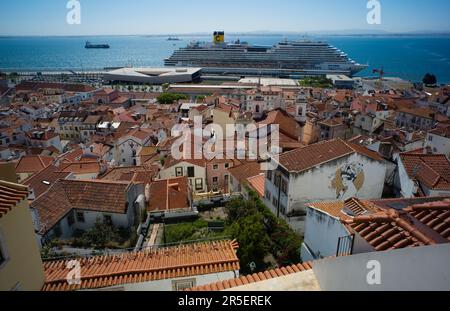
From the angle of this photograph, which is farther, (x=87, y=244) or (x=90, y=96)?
(x=90, y=96)

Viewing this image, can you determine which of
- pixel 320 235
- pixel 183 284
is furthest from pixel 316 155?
pixel 183 284

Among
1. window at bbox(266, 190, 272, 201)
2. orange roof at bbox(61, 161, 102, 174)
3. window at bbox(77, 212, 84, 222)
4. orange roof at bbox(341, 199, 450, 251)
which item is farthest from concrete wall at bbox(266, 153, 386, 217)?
orange roof at bbox(61, 161, 102, 174)

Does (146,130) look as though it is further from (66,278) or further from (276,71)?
(276,71)

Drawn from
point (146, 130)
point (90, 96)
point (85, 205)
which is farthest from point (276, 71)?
point (85, 205)

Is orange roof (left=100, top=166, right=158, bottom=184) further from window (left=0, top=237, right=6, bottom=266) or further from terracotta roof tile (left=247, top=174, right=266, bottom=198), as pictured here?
window (left=0, top=237, right=6, bottom=266)

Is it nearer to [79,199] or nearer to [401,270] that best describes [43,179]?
[79,199]

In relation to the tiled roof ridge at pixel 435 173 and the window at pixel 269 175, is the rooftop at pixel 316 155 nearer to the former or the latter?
the window at pixel 269 175
